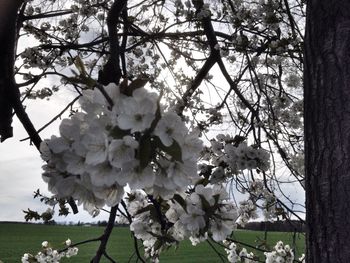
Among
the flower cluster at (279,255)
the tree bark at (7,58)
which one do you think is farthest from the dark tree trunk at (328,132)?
the flower cluster at (279,255)

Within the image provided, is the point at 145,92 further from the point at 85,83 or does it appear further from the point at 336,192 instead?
the point at 336,192

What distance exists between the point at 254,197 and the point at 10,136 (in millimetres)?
1734

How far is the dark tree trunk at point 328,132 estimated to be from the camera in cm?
139

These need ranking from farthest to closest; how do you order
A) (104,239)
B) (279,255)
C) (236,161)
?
(279,255)
(236,161)
(104,239)

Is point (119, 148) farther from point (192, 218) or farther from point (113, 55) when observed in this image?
point (113, 55)

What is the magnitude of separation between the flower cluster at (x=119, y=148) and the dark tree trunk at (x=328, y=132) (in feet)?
1.99

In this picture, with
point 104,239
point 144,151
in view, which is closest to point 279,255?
point 104,239

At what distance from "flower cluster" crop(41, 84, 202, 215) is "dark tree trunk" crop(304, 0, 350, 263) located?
0.61m

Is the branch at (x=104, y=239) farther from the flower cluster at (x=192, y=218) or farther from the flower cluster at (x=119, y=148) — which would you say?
the flower cluster at (x=119, y=148)

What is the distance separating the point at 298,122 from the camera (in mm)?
4133

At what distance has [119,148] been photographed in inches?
36.3

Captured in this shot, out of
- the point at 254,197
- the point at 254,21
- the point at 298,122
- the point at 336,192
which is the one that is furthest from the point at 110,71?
the point at 298,122

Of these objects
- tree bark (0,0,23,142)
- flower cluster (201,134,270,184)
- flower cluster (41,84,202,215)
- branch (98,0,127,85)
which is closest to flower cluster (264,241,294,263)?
flower cluster (201,134,270,184)

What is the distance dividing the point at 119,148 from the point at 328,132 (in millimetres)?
818
